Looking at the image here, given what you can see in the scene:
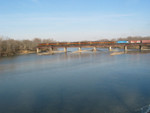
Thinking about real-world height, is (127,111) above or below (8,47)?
below

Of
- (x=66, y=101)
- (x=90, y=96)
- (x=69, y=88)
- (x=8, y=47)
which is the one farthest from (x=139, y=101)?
(x=8, y=47)

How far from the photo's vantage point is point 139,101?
955 centimetres

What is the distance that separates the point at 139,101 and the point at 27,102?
8227mm

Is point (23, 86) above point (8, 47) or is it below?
below

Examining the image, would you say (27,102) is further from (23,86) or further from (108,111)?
(108,111)

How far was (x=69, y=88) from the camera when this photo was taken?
42.9 feet

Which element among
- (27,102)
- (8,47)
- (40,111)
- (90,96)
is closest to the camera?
(40,111)

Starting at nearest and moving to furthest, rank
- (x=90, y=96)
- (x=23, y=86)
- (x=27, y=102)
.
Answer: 1. (x=27, y=102)
2. (x=90, y=96)
3. (x=23, y=86)

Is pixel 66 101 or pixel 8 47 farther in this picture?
pixel 8 47

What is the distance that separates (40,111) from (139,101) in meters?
6.89

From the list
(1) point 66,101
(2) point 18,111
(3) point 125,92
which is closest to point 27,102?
(2) point 18,111

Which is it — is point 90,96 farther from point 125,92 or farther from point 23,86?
point 23,86

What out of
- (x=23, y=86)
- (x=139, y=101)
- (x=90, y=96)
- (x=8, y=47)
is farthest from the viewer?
(x=8, y=47)

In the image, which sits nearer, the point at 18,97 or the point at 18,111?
the point at 18,111
